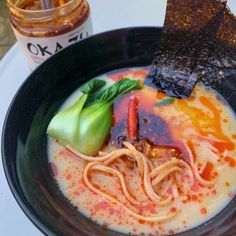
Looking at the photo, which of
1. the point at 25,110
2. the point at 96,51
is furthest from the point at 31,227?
the point at 96,51

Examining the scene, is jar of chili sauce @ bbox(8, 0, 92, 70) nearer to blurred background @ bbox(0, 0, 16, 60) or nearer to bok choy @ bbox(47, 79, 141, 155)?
bok choy @ bbox(47, 79, 141, 155)

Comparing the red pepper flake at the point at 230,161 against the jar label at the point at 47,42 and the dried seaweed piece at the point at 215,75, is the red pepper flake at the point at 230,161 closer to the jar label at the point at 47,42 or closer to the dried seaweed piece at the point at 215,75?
the dried seaweed piece at the point at 215,75

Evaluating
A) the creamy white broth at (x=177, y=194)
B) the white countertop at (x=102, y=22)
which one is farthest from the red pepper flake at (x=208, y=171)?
the white countertop at (x=102, y=22)

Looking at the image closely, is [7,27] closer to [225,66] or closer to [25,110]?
[25,110]

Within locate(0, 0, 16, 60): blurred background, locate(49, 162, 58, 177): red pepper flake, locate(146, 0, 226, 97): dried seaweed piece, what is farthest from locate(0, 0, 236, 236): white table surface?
locate(0, 0, 16, 60): blurred background

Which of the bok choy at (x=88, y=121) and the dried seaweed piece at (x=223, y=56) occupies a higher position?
the dried seaweed piece at (x=223, y=56)

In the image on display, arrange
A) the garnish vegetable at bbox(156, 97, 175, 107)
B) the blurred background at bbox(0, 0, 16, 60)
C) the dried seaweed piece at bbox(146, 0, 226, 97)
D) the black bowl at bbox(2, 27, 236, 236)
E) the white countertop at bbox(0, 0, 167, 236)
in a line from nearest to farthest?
1. the black bowl at bbox(2, 27, 236, 236)
2. the dried seaweed piece at bbox(146, 0, 226, 97)
3. the garnish vegetable at bbox(156, 97, 175, 107)
4. the white countertop at bbox(0, 0, 167, 236)
5. the blurred background at bbox(0, 0, 16, 60)

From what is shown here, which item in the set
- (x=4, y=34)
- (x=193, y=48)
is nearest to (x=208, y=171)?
(x=193, y=48)
